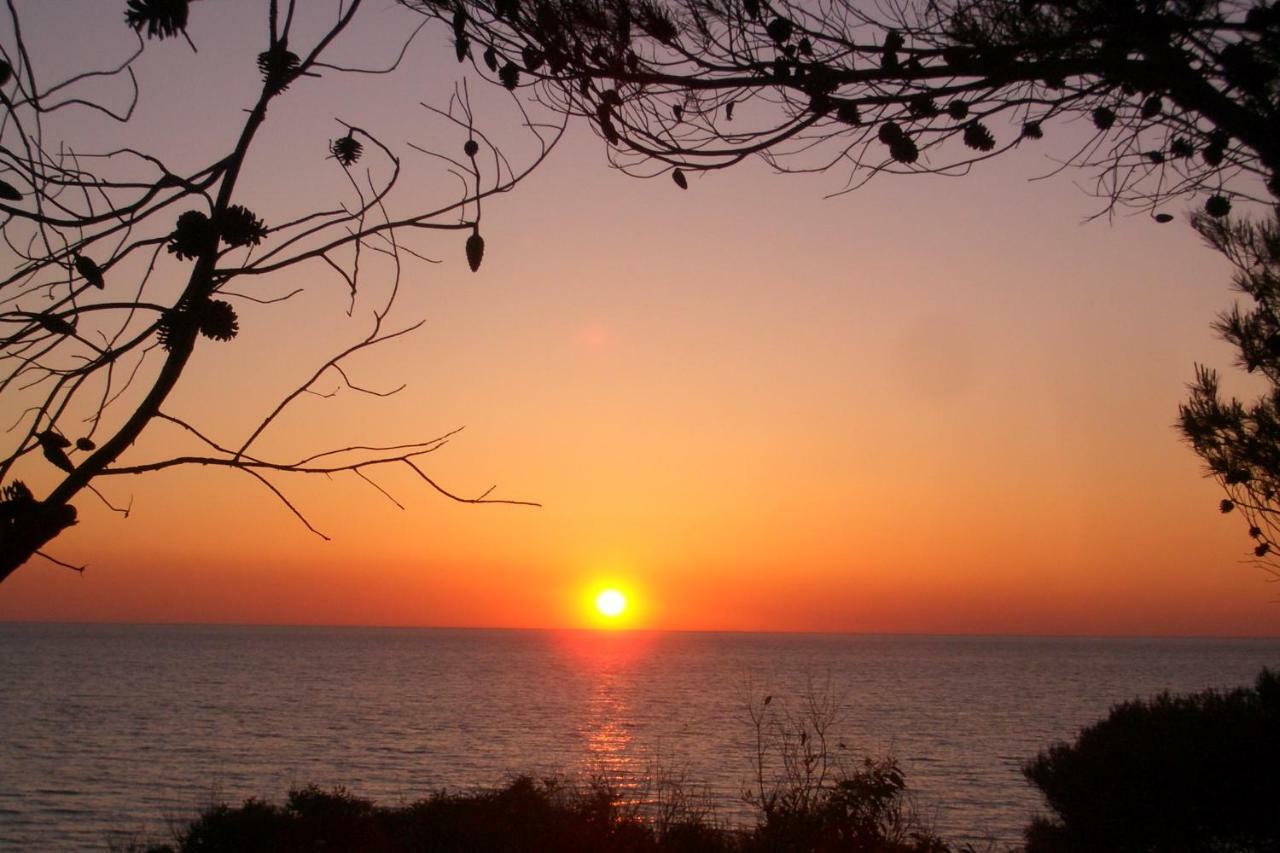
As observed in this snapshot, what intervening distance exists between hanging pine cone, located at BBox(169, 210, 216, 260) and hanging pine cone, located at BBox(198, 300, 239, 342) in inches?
3.3

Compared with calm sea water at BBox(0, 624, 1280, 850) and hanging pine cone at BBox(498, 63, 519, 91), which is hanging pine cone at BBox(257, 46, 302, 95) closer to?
hanging pine cone at BBox(498, 63, 519, 91)

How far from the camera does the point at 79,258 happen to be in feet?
5.86

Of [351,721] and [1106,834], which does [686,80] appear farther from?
[351,721]

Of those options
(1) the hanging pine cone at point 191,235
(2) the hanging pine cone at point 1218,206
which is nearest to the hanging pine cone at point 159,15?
(1) the hanging pine cone at point 191,235

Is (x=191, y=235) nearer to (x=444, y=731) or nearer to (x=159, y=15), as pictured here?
(x=159, y=15)

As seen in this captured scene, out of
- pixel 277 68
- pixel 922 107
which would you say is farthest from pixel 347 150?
pixel 922 107

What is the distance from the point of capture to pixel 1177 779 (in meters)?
10.3

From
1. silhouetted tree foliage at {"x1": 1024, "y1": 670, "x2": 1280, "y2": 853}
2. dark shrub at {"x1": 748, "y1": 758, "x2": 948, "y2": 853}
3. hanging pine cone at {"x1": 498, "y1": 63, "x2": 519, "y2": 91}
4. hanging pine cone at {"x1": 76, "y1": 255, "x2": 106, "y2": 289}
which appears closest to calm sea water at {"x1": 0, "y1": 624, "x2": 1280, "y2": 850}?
dark shrub at {"x1": 748, "y1": 758, "x2": 948, "y2": 853}

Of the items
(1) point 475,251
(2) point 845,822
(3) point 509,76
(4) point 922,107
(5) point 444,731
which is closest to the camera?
(1) point 475,251

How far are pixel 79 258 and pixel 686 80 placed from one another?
295cm

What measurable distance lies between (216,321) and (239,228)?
0.49 ft

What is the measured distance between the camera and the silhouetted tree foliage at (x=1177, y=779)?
975 centimetres

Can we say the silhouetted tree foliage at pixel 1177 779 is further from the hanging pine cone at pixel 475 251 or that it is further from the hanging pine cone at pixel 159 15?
the hanging pine cone at pixel 159 15

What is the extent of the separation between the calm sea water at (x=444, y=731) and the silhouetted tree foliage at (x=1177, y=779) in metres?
4.14
